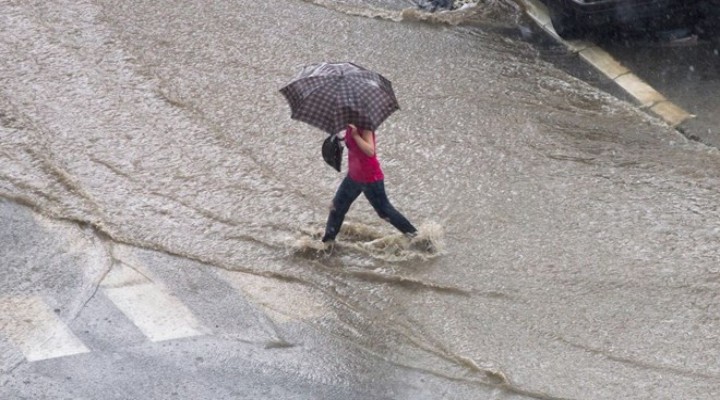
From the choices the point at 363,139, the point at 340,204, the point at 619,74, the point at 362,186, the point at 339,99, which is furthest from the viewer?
the point at 619,74

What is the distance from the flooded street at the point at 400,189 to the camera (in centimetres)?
700

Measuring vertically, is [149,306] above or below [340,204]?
below

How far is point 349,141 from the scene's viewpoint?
7164 mm

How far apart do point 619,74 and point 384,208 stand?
380 cm

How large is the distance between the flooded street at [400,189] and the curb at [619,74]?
174mm

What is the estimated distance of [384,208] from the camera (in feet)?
24.8

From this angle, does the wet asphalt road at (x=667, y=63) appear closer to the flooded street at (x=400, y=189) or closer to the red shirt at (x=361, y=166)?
the flooded street at (x=400, y=189)

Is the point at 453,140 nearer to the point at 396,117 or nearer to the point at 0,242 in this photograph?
the point at 396,117

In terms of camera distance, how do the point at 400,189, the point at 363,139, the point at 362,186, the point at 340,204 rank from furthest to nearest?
the point at 400,189
the point at 340,204
the point at 362,186
the point at 363,139

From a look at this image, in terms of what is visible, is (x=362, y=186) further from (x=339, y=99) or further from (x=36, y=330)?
(x=36, y=330)

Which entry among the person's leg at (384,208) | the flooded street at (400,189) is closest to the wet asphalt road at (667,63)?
the flooded street at (400,189)

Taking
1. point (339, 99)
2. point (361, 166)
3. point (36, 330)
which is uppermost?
point (339, 99)

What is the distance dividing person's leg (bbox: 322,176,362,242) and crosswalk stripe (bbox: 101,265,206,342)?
1.20 metres

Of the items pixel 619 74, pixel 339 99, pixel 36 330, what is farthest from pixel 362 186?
pixel 619 74
